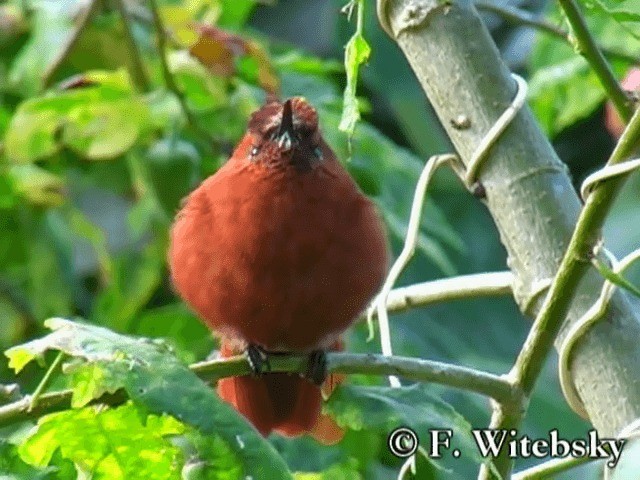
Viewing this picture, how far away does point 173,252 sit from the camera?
1.56m

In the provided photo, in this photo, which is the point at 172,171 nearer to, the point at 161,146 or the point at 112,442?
the point at 161,146

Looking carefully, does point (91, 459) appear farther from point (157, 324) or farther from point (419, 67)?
point (157, 324)

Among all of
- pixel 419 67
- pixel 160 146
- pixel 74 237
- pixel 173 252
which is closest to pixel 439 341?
pixel 74 237

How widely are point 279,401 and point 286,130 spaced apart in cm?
28

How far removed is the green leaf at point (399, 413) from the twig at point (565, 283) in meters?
0.03

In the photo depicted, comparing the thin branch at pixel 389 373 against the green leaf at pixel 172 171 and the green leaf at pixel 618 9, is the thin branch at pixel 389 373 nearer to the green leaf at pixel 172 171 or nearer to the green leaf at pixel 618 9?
the green leaf at pixel 618 9

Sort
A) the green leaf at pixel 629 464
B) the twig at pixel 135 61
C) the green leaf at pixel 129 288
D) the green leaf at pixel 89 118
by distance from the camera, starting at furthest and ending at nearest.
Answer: the green leaf at pixel 129 288
the twig at pixel 135 61
the green leaf at pixel 89 118
the green leaf at pixel 629 464

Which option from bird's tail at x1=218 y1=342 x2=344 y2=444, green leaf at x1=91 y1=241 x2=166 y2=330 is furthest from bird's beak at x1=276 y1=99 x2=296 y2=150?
green leaf at x1=91 y1=241 x2=166 y2=330

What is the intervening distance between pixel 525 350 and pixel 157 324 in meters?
1.40

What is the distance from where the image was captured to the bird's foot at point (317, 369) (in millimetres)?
1317

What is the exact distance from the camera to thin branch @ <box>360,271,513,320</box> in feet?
4.06

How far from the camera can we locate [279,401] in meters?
1.59

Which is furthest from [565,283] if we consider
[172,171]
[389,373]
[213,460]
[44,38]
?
[44,38]

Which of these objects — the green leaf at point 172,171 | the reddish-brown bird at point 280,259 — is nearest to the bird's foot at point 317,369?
the reddish-brown bird at point 280,259
